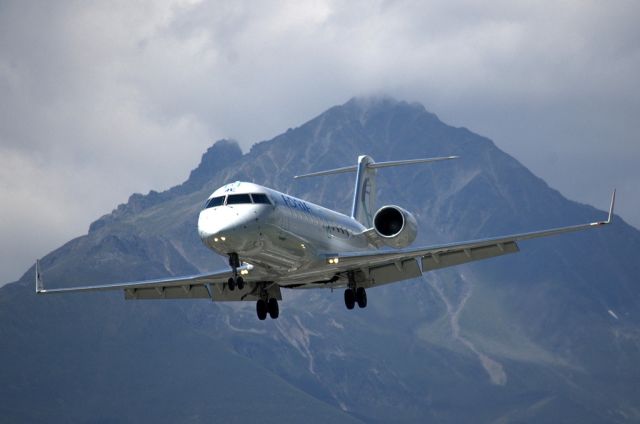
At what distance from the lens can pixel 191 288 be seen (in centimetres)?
5134

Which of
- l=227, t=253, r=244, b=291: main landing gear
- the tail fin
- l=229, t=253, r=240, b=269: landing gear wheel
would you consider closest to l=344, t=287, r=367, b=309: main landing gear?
l=227, t=253, r=244, b=291: main landing gear

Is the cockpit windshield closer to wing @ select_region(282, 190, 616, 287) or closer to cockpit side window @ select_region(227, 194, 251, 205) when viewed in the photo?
cockpit side window @ select_region(227, 194, 251, 205)

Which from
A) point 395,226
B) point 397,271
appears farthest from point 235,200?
point 397,271

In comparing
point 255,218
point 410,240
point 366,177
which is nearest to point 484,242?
point 410,240

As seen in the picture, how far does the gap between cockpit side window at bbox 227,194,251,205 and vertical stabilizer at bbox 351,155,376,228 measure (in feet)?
50.8

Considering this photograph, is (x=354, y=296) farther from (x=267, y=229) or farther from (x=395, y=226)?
(x=267, y=229)

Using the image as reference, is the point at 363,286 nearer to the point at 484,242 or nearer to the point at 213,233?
the point at 484,242

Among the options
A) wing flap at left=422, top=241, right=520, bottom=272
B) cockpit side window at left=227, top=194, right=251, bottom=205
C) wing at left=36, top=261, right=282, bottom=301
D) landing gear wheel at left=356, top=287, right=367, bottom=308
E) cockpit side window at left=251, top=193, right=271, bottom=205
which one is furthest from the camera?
landing gear wheel at left=356, top=287, right=367, bottom=308

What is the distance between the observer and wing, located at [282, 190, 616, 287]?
46.4 metres

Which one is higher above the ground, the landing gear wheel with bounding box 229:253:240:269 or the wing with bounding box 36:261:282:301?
the wing with bounding box 36:261:282:301

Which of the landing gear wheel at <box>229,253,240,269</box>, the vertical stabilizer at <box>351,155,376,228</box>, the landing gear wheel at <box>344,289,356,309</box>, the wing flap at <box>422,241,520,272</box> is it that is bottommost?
the landing gear wheel at <box>344,289,356,309</box>

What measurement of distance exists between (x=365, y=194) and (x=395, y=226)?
962 cm

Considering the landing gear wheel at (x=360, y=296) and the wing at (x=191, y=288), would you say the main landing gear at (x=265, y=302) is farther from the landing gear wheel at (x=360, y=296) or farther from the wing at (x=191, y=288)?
the landing gear wheel at (x=360, y=296)

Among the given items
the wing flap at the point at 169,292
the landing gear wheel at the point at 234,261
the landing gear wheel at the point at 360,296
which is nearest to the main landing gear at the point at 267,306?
the landing gear wheel at the point at 360,296
